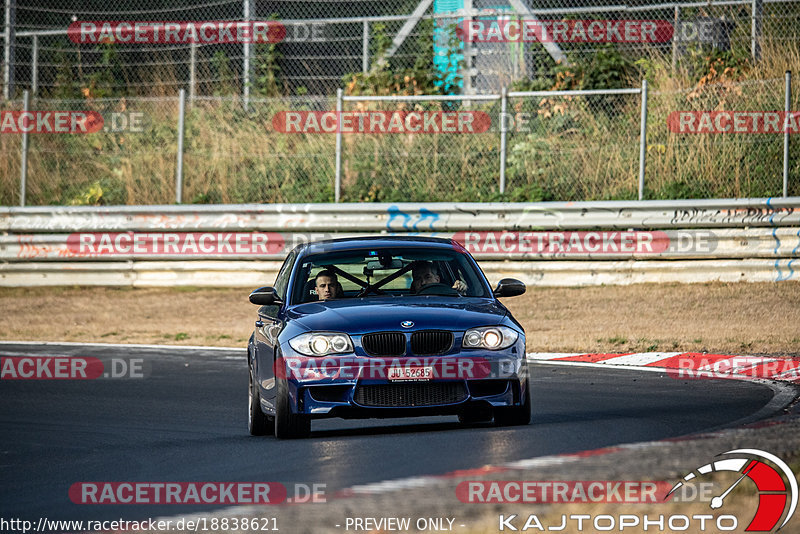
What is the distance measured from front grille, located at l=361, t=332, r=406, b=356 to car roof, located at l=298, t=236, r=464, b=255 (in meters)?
1.45

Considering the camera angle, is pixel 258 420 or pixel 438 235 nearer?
pixel 258 420

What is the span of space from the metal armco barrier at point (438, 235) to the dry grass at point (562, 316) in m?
0.27

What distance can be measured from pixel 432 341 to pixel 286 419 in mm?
1105

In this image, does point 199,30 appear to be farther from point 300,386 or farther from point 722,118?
point 300,386

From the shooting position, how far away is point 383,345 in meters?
9.14

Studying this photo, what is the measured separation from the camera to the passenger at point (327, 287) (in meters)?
10.3

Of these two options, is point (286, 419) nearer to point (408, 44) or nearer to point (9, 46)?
point (9, 46)
